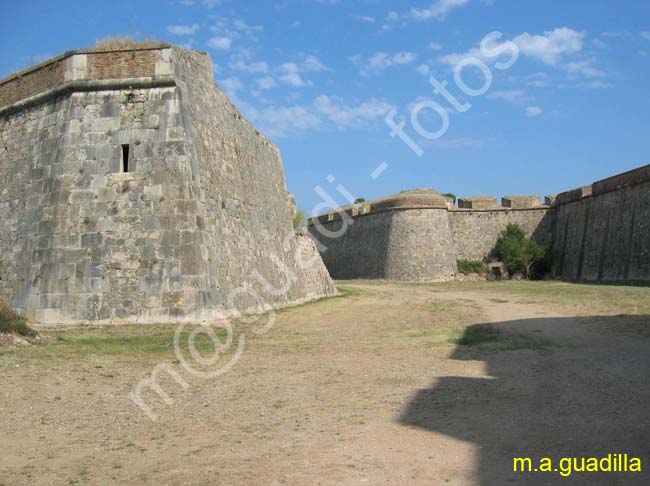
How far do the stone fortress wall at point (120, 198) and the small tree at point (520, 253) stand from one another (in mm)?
22327

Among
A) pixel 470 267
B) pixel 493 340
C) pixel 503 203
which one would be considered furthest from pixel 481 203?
pixel 493 340

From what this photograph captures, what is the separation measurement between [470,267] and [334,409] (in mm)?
29450

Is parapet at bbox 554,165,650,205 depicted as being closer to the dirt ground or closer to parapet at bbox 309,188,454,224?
parapet at bbox 309,188,454,224

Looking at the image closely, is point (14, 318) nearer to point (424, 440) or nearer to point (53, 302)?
point (53, 302)

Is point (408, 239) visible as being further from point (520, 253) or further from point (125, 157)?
point (125, 157)

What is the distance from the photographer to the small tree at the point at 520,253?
3266 centimetres

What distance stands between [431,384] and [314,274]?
14.1m

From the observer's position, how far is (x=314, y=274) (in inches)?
808

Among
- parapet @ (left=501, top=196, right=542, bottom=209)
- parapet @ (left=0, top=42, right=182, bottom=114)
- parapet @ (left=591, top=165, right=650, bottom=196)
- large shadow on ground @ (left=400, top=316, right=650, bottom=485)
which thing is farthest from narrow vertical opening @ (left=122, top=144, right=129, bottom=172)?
parapet @ (left=501, top=196, right=542, bottom=209)

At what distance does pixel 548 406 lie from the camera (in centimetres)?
532

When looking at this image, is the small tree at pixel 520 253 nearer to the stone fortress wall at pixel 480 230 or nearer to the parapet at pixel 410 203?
the stone fortress wall at pixel 480 230

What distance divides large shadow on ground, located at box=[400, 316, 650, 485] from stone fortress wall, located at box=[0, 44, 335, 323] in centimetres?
553

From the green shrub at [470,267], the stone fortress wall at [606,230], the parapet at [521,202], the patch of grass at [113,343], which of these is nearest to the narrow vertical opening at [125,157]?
the patch of grass at [113,343]

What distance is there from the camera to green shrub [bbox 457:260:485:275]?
33.9m
